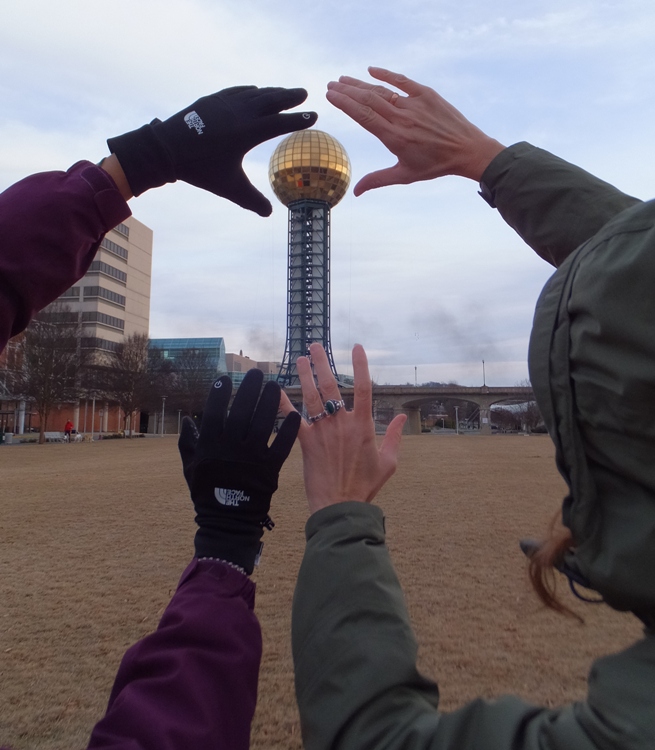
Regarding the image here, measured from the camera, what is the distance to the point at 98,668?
307cm

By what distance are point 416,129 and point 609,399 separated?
3.64 feet

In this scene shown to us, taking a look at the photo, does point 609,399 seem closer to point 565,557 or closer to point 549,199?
point 565,557

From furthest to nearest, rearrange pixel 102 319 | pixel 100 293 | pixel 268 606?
pixel 102 319 → pixel 100 293 → pixel 268 606

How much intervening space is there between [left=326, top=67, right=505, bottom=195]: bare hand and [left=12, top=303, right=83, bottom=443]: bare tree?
33271 mm

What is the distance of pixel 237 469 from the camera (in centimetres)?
134

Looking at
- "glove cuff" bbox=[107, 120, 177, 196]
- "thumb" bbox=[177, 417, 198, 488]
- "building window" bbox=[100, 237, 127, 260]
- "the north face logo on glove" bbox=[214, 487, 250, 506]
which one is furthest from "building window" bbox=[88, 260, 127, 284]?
"the north face logo on glove" bbox=[214, 487, 250, 506]

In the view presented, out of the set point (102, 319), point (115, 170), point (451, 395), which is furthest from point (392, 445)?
point (102, 319)

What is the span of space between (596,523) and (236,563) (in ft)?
2.51

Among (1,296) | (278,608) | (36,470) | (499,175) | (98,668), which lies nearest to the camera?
(1,296)

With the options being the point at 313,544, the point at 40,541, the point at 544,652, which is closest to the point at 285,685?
the point at 544,652

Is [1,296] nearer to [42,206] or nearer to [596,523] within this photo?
[42,206]

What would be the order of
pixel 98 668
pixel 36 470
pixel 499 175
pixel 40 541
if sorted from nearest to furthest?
pixel 499 175 → pixel 98 668 → pixel 40 541 → pixel 36 470

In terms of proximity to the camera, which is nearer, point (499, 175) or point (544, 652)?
point (499, 175)

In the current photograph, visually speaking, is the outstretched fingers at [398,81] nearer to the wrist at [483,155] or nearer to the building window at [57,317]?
the wrist at [483,155]
